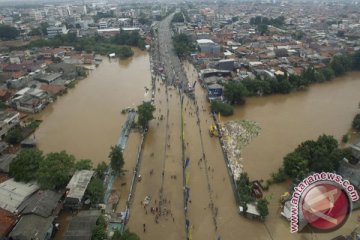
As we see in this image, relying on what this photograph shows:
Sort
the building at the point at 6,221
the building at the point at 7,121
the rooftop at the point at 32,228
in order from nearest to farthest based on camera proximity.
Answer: the rooftop at the point at 32,228, the building at the point at 6,221, the building at the point at 7,121

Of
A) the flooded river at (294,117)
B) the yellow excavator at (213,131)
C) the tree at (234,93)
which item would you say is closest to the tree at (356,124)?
the flooded river at (294,117)

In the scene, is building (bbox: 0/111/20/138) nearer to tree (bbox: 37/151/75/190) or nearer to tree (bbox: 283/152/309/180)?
tree (bbox: 37/151/75/190)

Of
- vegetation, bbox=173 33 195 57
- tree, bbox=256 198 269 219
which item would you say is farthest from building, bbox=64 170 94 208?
vegetation, bbox=173 33 195 57

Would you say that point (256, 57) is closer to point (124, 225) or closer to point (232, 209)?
point (232, 209)

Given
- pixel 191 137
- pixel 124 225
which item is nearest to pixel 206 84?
pixel 191 137

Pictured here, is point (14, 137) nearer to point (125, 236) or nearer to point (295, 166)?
point (125, 236)

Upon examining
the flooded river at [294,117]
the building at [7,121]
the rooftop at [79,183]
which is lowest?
the flooded river at [294,117]

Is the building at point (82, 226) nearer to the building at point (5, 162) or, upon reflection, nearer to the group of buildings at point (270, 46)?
the building at point (5, 162)
